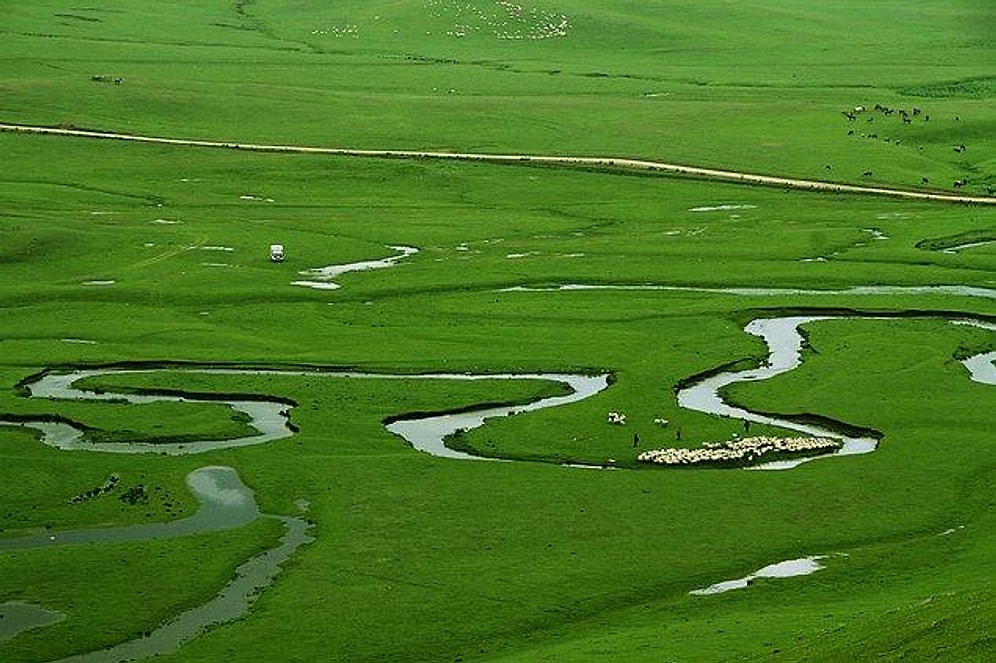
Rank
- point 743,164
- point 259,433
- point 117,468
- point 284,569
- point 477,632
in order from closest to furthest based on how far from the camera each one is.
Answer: point 477,632
point 284,569
point 117,468
point 259,433
point 743,164

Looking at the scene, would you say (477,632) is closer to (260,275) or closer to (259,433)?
(259,433)

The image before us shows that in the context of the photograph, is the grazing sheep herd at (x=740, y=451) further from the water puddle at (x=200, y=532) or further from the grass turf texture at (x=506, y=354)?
the water puddle at (x=200, y=532)

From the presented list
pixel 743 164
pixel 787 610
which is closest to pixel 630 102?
pixel 743 164

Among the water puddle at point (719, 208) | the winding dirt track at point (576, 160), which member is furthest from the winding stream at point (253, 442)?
the winding dirt track at point (576, 160)

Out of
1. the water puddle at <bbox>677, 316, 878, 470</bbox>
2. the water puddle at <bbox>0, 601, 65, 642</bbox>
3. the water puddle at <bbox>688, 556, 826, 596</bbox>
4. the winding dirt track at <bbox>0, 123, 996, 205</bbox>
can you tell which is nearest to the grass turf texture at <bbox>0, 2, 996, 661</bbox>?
the water puddle at <bbox>0, 601, 65, 642</bbox>

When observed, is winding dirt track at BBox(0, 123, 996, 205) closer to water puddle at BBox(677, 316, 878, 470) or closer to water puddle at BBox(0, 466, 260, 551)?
water puddle at BBox(677, 316, 878, 470)

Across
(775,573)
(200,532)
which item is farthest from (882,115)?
(200,532)
